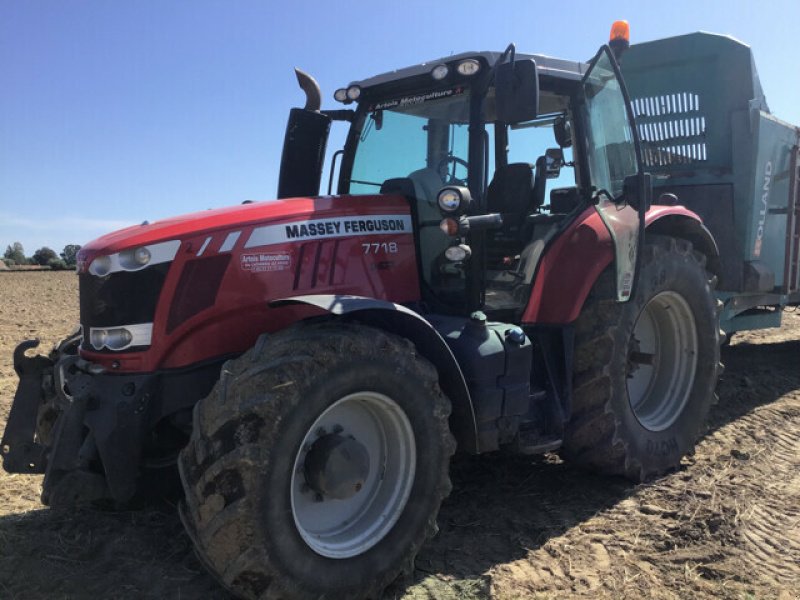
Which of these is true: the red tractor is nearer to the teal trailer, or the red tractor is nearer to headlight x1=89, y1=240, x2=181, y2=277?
headlight x1=89, y1=240, x2=181, y2=277

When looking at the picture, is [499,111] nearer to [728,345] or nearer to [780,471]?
[780,471]

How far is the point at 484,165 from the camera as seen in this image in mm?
3674

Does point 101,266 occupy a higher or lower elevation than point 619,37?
lower

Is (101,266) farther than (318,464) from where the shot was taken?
Yes

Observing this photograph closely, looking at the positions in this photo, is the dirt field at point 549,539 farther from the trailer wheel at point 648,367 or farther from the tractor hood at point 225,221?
the tractor hood at point 225,221

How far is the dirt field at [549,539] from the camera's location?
9.43ft

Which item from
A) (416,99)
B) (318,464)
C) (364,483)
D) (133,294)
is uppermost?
(416,99)

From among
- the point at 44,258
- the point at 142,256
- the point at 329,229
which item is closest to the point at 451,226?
the point at 329,229

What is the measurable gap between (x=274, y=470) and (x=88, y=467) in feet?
2.91

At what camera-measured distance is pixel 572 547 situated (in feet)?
10.7

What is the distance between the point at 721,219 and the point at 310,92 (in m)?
3.47

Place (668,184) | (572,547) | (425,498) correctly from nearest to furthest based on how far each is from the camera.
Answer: (425,498), (572,547), (668,184)

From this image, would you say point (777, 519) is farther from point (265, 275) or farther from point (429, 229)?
point (265, 275)

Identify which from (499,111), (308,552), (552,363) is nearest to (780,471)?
(552,363)
